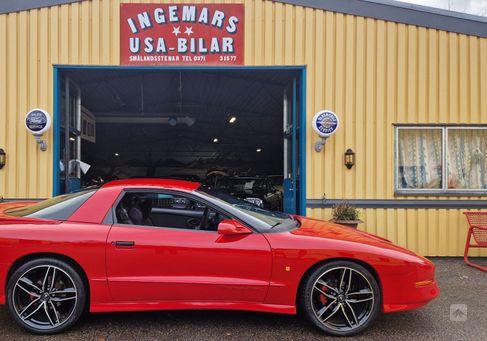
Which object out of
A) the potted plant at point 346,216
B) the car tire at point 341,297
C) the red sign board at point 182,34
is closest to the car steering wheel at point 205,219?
the car tire at point 341,297

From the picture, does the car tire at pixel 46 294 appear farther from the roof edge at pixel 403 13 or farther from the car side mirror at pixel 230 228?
the roof edge at pixel 403 13

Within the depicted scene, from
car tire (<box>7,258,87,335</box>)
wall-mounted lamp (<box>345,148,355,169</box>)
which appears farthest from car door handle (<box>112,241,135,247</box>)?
wall-mounted lamp (<box>345,148,355,169</box>)

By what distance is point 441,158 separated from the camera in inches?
269

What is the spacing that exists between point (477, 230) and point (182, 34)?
234 inches

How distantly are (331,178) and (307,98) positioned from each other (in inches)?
58.2

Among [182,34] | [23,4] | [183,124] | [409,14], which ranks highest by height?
[23,4]

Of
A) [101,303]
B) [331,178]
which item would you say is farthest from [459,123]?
[101,303]

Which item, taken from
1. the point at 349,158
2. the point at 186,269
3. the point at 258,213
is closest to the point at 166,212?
the point at 186,269

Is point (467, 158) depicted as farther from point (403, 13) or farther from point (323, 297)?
point (323, 297)

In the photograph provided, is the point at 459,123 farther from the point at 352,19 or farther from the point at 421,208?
the point at 352,19

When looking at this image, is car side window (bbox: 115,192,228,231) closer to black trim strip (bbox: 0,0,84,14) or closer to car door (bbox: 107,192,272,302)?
car door (bbox: 107,192,272,302)

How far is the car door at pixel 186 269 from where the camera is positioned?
135 inches

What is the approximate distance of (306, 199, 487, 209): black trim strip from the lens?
261 inches

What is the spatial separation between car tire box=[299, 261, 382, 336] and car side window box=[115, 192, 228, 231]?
3.42 ft
